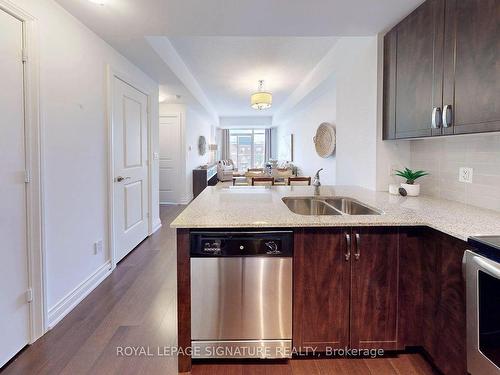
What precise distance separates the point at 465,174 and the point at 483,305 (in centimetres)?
117

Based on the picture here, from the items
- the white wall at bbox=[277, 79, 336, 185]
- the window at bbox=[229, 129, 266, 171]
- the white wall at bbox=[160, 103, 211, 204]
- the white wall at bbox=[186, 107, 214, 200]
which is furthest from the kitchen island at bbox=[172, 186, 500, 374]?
the window at bbox=[229, 129, 266, 171]

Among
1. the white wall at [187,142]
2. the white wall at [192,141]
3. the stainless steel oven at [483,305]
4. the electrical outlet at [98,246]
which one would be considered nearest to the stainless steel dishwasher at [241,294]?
the stainless steel oven at [483,305]

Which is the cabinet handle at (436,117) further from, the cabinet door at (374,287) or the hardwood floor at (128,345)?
the hardwood floor at (128,345)

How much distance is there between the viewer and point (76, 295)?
2.49m

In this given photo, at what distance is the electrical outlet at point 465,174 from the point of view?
2053 mm

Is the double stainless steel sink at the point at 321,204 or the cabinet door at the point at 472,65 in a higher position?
the cabinet door at the point at 472,65

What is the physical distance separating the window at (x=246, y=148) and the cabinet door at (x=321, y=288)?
37.5 ft

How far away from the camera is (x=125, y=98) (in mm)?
3494

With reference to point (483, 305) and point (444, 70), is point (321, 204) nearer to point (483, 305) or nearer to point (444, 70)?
point (444, 70)

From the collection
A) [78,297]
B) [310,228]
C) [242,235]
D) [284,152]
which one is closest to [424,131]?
[310,228]

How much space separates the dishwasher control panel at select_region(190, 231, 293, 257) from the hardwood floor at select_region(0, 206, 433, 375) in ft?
2.22

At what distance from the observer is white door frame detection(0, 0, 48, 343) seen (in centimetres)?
194

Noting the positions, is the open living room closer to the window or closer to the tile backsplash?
the tile backsplash

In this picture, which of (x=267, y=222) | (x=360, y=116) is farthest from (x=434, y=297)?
(x=360, y=116)
